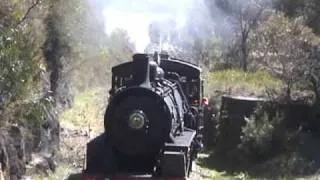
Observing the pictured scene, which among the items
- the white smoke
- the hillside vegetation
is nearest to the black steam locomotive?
the hillside vegetation

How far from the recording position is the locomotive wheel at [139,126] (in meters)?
10.6

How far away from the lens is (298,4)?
112ft

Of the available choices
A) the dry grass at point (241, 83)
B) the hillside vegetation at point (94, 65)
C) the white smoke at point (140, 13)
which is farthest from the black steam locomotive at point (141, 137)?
the white smoke at point (140, 13)

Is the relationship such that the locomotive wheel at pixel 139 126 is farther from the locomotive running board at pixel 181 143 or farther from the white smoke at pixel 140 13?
the white smoke at pixel 140 13

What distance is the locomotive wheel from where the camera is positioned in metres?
10.6

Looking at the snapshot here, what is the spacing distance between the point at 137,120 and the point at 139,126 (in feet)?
0.36

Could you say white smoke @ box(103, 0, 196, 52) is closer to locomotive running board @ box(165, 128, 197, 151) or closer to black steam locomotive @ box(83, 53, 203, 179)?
locomotive running board @ box(165, 128, 197, 151)

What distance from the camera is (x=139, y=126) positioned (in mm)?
10531

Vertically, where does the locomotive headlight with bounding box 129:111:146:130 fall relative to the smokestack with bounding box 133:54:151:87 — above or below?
below

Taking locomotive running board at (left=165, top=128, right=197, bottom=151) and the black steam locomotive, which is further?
locomotive running board at (left=165, top=128, right=197, bottom=151)

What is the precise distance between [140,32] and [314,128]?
26.8ft

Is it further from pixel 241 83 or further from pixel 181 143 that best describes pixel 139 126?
pixel 241 83

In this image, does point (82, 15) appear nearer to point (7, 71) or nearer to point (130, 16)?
point (130, 16)

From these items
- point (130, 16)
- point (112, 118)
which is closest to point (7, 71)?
point (112, 118)
